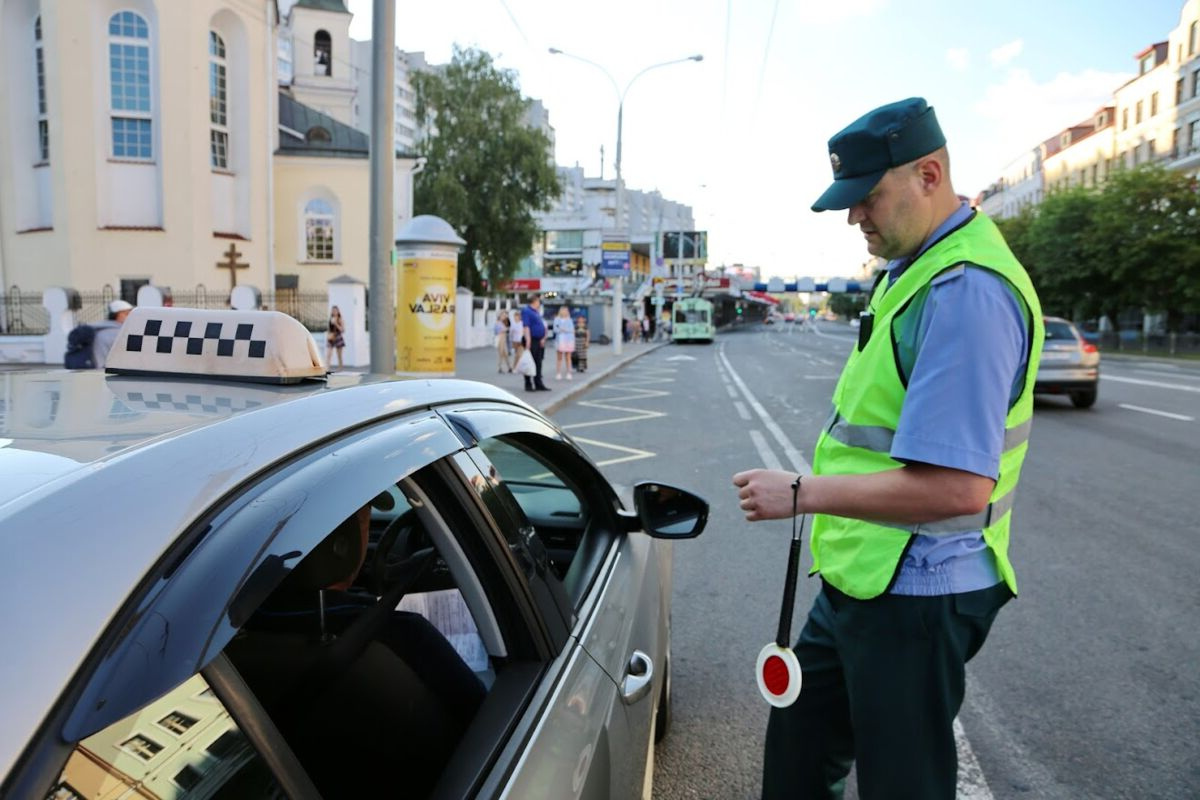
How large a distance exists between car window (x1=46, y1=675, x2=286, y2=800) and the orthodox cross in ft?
90.1

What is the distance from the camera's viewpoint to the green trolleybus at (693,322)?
5031 centimetres

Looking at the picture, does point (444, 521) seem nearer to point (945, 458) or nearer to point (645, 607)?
point (945, 458)

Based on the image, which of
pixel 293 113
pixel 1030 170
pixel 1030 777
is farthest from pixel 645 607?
pixel 1030 170

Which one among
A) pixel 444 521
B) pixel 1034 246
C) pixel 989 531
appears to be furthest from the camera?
pixel 1034 246

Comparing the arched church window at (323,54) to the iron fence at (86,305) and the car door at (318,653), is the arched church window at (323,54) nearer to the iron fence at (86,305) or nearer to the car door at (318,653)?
the iron fence at (86,305)

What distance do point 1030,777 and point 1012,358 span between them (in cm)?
212

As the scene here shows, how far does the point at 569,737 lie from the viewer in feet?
5.30

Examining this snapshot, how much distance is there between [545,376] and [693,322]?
3103cm

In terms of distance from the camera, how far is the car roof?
0.83 m

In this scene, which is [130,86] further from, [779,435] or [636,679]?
[636,679]

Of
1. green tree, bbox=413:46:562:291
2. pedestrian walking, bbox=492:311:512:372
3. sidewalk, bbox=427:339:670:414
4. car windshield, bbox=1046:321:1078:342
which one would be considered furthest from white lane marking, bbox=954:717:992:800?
green tree, bbox=413:46:562:291

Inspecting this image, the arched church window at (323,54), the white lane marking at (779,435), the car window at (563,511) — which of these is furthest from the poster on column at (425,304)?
the arched church window at (323,54)

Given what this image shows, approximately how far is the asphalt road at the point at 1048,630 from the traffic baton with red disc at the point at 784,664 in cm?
118

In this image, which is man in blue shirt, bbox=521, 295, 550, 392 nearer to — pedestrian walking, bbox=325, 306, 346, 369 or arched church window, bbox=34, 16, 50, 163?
pedestrian walking, bbox=325, 306, 346, 369
